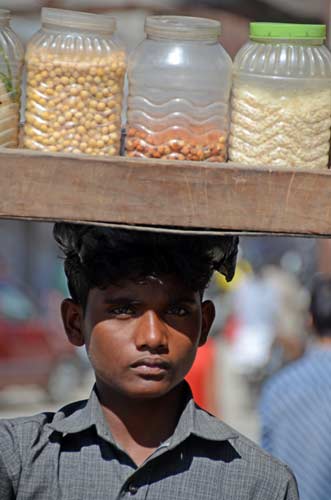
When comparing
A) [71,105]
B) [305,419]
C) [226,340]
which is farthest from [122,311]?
[226,340]

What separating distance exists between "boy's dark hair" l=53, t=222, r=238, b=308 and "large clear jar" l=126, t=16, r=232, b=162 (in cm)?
20

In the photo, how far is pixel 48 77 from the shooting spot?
246 cm

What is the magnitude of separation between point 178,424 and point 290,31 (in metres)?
0.84

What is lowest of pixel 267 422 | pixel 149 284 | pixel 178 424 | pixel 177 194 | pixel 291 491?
pixel 267 422

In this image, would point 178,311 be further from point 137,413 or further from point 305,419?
point 305,419

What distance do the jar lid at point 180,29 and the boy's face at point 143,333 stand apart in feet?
1.60

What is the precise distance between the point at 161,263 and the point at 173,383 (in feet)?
0.80

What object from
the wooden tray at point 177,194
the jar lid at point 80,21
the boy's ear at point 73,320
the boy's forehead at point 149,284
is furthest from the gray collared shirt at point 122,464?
the jar lid at point 80,21

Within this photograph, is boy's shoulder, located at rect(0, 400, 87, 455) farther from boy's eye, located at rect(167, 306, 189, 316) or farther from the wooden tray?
the wooden tray

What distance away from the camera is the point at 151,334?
2498 mm

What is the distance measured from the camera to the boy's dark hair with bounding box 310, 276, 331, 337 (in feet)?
16.5

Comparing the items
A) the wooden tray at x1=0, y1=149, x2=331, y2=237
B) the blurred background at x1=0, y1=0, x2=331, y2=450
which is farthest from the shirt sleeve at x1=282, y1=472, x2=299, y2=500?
the blurred background at x1=0, y1=0, x2=331, y2=450

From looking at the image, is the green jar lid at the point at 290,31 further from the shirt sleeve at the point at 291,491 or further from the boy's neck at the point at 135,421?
the shirt sleeve at the point at 291,491

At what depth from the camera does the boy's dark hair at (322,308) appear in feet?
16.5
